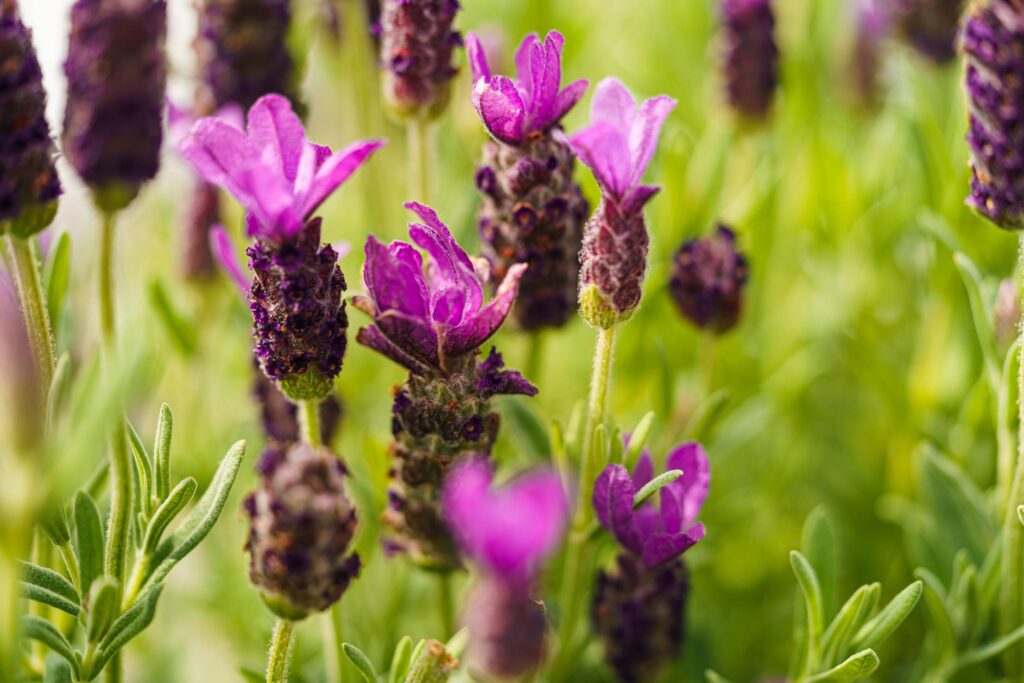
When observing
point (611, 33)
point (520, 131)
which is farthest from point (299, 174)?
point (611, 33)

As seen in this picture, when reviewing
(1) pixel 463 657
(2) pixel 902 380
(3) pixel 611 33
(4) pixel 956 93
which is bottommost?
(1) pixel 463 657

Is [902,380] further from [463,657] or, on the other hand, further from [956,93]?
[463,657]

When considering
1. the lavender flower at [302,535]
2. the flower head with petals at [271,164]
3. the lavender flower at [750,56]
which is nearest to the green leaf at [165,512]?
the lavender flower at [302,535]

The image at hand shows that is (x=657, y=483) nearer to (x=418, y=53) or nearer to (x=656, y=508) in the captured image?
(x=656, y=508)

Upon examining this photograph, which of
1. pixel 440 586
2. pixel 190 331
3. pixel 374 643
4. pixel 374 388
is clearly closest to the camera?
pixel 440 586

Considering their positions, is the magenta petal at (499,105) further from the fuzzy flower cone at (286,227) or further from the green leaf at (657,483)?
the green leaf at (657,483)

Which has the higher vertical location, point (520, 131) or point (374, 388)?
point (520, 131)
